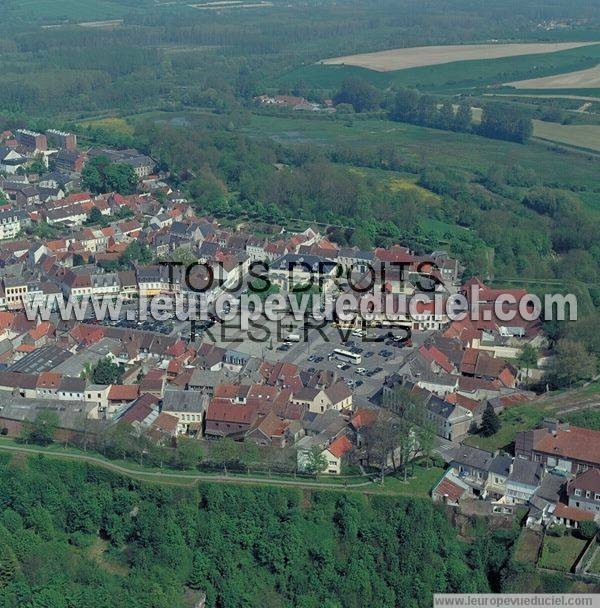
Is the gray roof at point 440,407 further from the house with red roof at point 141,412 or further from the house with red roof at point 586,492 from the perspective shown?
the house with red roof at point 141,412

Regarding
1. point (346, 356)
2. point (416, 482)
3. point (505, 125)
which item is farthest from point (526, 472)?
point (505, 125)

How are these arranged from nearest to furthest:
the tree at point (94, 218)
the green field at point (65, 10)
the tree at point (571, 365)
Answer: the tree at point (571, 365) → the tree at point (94, 218) → the green field at point (65, 10)

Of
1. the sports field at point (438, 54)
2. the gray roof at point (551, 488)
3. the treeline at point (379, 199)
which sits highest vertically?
the sports field at point (438, 54)

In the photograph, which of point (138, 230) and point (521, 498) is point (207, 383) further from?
point (138, 230)

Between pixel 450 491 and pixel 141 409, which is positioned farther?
pixel 141 409

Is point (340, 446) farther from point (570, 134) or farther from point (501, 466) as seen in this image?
point (570, 134)

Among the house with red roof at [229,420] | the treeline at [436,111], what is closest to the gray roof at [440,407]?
the house with red roof at [229,420]
